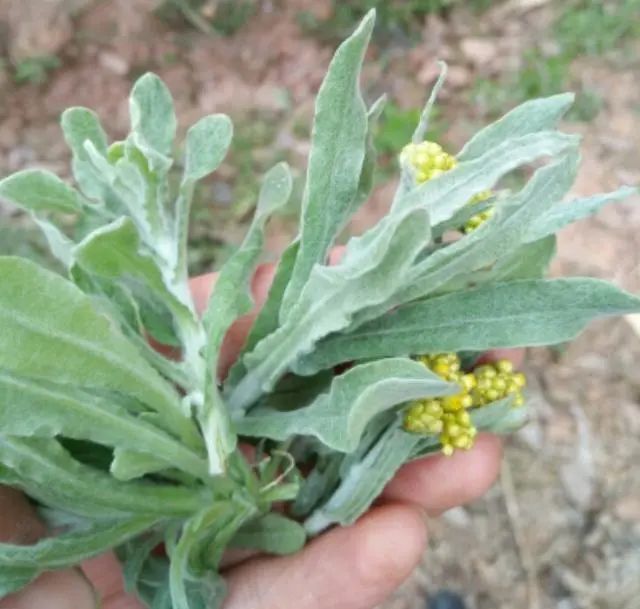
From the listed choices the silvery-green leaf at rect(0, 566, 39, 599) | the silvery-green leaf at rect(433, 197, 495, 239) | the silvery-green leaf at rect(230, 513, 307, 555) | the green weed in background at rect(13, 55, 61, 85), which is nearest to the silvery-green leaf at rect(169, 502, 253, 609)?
the silvery-green leaf at rect(230, 513, 307, 555)

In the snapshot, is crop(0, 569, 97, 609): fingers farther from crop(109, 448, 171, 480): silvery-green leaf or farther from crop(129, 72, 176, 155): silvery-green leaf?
crop(129, 72, 176, 155): silvery-green leaf

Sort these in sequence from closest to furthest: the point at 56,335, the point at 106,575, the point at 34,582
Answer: the point at 56,335 < the point at 34,582 < the point at 106,575

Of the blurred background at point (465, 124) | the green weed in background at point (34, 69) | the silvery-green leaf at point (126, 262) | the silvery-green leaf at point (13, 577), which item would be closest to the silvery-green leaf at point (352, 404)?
the silvery-green leaf at point (126, 262)

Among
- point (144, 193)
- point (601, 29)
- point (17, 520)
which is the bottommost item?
point (601, 29)

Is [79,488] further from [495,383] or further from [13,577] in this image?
[495,383]

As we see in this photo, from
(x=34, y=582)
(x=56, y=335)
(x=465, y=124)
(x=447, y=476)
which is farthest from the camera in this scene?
(x=465, y=124)

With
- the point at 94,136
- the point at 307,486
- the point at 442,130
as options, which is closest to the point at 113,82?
the point at 442,130

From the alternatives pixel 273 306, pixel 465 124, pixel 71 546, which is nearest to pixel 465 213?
pixel 273 306
